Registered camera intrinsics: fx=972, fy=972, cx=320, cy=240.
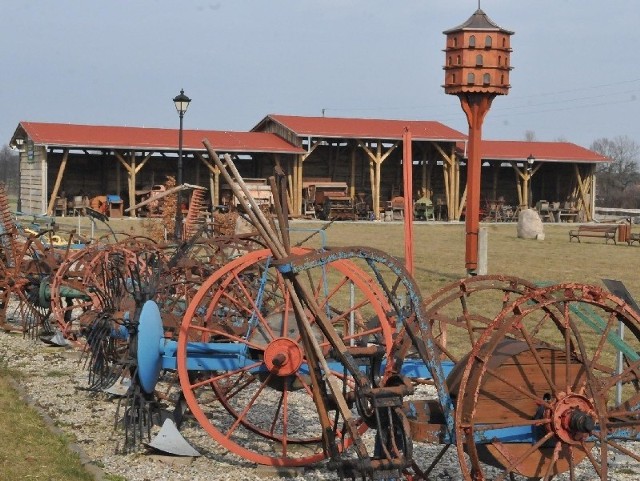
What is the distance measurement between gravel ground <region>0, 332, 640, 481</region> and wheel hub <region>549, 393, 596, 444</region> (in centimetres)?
140

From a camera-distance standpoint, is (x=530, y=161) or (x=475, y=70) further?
(x=530, y=161)

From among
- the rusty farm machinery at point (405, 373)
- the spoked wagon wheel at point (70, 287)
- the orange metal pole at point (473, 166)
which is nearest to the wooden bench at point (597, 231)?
the orange metal pole at point (473, 166)

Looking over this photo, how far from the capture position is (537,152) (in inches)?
1635

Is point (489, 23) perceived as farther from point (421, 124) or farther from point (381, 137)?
point (421, 124)

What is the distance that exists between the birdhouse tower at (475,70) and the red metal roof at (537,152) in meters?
28.1

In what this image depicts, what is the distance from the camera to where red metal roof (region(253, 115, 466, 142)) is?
123 feet

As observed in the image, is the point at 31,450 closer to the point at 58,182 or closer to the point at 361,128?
the point at 58,182

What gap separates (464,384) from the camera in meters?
4.55

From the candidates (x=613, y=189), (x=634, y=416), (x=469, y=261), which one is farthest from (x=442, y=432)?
(x=613, y=189)

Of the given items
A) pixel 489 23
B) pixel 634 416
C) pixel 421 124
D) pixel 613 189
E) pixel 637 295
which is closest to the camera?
pixel 634 416

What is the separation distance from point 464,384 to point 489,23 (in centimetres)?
758

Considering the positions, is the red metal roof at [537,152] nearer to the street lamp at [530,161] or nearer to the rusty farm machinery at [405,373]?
the street lamp at [530,161]

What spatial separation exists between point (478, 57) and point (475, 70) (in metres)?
0.15

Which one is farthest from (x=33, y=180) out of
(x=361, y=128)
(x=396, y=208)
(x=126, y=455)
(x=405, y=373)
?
(x=405, y=373)
